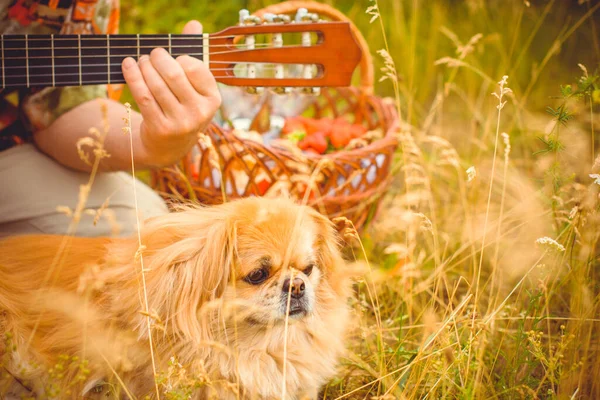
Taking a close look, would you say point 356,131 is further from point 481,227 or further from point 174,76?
point 174,76

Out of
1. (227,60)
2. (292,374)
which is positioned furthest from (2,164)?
(292,374)

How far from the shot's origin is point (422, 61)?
14.6 ft

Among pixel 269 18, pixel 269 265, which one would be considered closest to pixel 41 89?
pixel 269 18

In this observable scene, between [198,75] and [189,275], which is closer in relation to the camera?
[189,275]

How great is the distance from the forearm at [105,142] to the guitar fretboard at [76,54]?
21 centimetres

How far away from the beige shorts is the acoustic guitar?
391mm

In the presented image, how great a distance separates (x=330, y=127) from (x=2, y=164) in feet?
4.54

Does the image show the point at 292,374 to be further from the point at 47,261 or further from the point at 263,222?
the point at 47,261

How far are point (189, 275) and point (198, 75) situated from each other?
0.58 meters

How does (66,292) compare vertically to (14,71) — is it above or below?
below

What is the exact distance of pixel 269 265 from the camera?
146 cm

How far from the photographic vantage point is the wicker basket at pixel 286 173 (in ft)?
6.81

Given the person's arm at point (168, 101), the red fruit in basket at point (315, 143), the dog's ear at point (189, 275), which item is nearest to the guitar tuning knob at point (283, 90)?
the person's arm at point (168, 101)

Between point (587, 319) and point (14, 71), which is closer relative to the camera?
point (587, 319)
